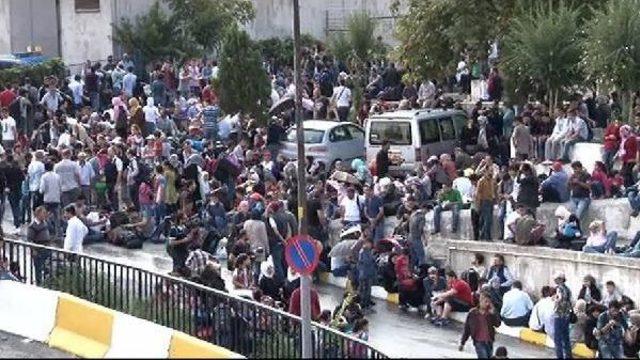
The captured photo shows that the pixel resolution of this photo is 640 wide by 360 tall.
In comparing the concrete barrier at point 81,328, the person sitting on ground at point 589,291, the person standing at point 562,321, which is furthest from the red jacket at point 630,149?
the concrete barrier at point 81,328

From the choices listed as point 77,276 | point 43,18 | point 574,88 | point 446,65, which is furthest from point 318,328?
point 43,18

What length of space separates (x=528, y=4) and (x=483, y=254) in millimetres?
10683

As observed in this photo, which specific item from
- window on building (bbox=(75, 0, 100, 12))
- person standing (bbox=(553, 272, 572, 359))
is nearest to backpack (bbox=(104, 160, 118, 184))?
person standing (bbox=(553, 272, 572, 359))

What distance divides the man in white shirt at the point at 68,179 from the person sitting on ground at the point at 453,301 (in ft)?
26.7

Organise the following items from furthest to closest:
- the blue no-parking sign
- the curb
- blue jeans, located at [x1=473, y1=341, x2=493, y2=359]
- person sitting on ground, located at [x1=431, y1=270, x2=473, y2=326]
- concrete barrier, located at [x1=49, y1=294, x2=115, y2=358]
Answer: person sitting on ground, located at [x1=431, y1=270, x2=473, y2=326] < the curb < blue jeans, located at [x1=473, y1=341, x2=493, y2=359] < concrete barrier, located at [x1=49, y1=294, x2=115, y2=358] < the blue no-parking sign

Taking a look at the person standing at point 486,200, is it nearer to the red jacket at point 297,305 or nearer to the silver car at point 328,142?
the red jacket at point 297,305

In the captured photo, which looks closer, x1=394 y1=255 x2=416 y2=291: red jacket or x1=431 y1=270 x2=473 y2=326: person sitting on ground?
x1=431 y1=270 x2=473 y2=326: person sitting on ground

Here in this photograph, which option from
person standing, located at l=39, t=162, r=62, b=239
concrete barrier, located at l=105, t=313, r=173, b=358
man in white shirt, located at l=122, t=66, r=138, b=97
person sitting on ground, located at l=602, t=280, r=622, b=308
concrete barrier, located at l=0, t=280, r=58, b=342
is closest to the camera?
concrete barrier, located at l=105, t=313, r=173, b=358

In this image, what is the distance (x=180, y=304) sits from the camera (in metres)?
23.9

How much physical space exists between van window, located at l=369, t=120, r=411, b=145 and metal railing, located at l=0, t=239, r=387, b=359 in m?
11.9

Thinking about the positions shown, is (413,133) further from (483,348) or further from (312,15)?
(312,15)

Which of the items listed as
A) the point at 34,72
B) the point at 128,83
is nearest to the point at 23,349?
the point at 128,83

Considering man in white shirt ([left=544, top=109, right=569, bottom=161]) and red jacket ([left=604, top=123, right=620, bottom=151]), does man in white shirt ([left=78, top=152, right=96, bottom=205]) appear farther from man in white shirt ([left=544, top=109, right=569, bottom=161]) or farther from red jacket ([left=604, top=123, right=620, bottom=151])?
red jacket ([left=604, top=123, right=620, bottom=151])

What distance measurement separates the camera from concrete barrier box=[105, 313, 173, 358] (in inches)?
828
